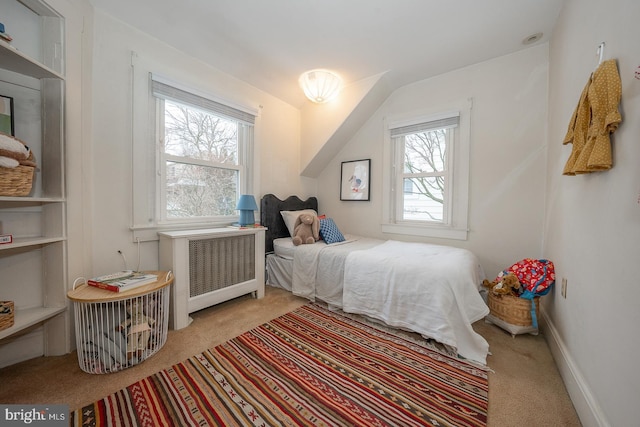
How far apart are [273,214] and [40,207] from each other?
2041mm

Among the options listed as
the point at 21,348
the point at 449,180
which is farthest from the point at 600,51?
the point at 21,348

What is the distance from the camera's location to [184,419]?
117 centimetres

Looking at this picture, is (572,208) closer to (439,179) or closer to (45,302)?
(439,179)

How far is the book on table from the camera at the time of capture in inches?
61.2

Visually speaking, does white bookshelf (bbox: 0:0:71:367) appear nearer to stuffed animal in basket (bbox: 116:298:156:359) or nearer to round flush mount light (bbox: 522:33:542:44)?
stuffed animal in basket (bbox: 116:298:156:359)

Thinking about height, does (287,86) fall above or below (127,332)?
above

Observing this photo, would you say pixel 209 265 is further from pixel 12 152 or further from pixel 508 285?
pixel 508 285

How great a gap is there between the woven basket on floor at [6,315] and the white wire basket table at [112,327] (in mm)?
233

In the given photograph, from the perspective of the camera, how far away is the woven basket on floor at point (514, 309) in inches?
76.4

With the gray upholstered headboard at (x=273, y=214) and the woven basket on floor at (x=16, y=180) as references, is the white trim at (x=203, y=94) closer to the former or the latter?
the gray upholstered headboard at (x=273, y=214)

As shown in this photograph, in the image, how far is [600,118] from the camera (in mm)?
1081

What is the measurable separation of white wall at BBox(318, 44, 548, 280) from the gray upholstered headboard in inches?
73.3

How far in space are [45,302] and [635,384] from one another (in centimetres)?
305

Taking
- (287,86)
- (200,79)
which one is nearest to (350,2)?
(287,86)
